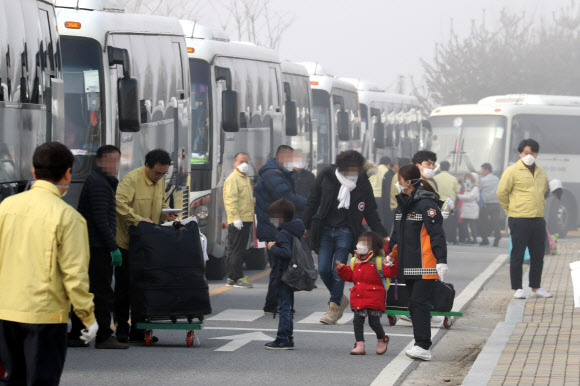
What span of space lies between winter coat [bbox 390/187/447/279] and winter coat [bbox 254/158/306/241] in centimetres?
377

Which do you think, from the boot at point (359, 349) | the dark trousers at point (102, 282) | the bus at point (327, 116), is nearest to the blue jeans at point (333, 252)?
the boot at point (359, 349)

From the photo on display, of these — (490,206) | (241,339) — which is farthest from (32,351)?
(490,206)

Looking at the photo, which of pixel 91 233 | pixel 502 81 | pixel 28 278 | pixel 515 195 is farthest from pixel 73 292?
pixel 502 81

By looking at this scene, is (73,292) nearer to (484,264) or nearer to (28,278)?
(28,278)

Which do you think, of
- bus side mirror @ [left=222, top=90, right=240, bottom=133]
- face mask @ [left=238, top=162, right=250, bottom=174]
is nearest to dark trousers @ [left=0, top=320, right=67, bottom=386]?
face mask @ [left=238, top=162, right=250, bottom=174]

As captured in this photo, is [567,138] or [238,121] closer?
[238,121]

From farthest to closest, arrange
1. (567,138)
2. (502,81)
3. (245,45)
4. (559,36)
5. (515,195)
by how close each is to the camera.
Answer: (559,36) < (502,81) < (567,138) < (245,45) < (515,195)

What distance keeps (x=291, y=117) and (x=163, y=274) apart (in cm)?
1144

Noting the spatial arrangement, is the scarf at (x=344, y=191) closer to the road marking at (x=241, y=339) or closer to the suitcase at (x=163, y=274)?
the road marking at (x=241, y=339)

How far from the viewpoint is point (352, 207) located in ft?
39.9

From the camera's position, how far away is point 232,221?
15695 millimetres

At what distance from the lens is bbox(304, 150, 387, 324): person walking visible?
1214 centimetres

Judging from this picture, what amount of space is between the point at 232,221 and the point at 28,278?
9942 millimetres

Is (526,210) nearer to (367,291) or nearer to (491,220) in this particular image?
(367,291)
